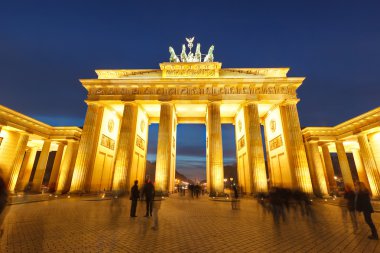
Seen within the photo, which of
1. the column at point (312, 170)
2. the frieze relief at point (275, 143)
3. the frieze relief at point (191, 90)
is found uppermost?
the frieze relief at point (191, 90)

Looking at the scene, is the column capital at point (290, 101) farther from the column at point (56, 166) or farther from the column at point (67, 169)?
the column at point (56, 166)

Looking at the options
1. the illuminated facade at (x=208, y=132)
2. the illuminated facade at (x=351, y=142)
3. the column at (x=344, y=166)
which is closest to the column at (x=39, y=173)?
the illuminated facade at (x=208, y=132)

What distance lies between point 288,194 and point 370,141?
939 inches

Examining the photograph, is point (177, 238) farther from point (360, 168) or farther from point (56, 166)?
point (360, 168)

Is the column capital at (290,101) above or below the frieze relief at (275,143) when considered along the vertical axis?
above

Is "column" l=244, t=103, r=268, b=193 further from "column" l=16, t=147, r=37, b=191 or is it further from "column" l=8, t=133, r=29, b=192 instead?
"column" l=16, t=147, r=37, b=191

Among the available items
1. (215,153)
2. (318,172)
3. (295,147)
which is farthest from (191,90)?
(318,172)

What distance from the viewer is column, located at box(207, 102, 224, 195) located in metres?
17.6

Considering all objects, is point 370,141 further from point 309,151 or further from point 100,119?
point 100,119

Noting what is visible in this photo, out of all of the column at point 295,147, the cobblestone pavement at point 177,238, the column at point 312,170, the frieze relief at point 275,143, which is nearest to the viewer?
the cobblestone pavement at point 177,238

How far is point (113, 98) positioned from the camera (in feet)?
70.2

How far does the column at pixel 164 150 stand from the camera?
58.7 ft

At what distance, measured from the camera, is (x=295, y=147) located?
18.7 m

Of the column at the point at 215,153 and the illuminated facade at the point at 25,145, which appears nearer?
the column at the point at 215,153
